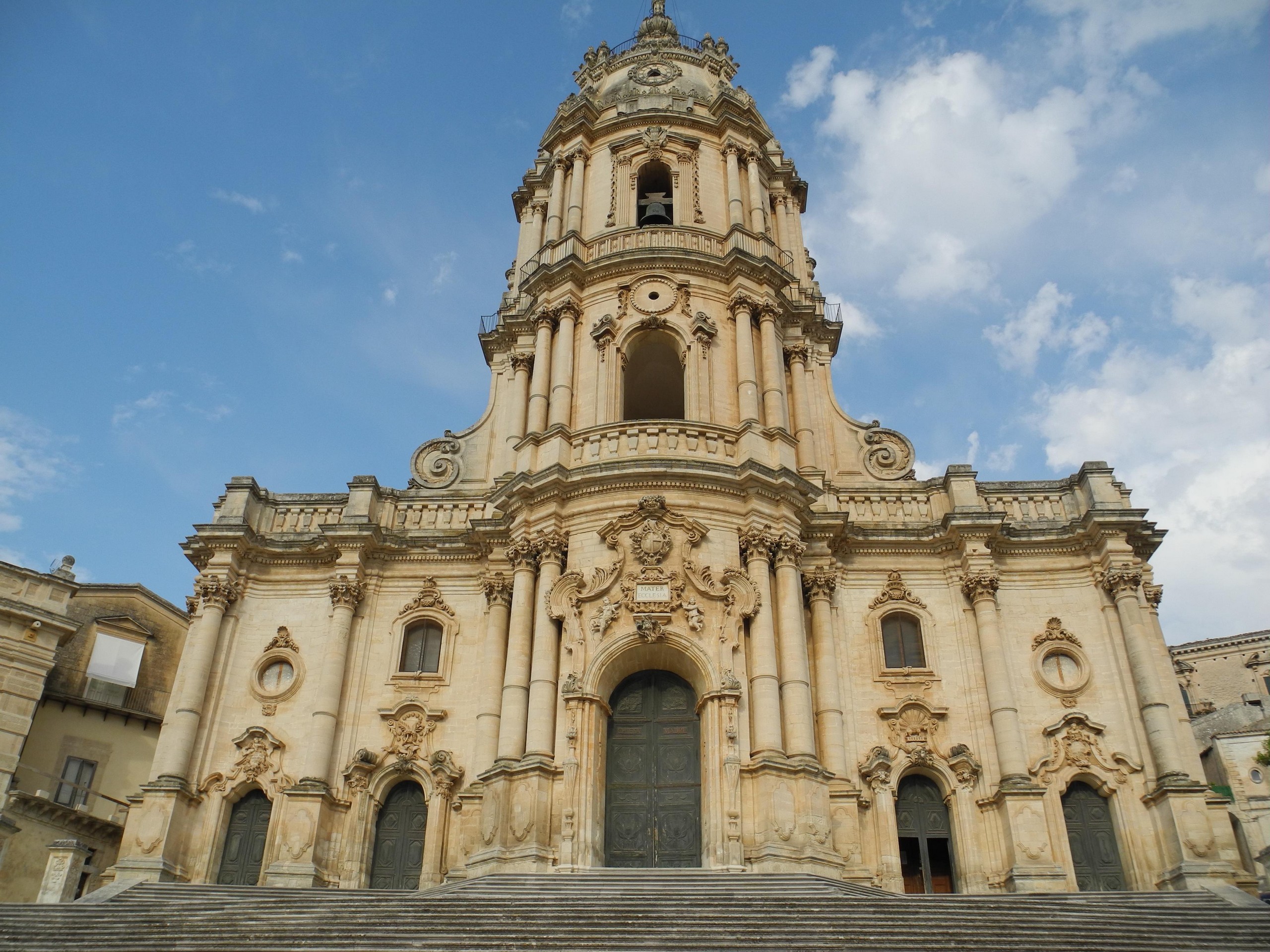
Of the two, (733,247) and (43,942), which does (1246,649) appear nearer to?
(733,247)

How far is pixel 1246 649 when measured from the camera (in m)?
55.1

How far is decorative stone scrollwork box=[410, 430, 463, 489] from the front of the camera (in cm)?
2828

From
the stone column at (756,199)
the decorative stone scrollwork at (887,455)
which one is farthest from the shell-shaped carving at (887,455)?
the stone column at (756,199)

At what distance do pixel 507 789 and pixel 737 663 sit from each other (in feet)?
18.0

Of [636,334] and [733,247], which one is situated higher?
[733,247]

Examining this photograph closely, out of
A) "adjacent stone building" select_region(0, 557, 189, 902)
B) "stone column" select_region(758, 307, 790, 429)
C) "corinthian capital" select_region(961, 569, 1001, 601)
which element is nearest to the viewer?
"corinthian capital" select_region(961, 569, 1001, 601)

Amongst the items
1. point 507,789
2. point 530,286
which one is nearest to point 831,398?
point 530,286

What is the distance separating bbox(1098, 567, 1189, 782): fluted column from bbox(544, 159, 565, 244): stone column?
1799 centimetres

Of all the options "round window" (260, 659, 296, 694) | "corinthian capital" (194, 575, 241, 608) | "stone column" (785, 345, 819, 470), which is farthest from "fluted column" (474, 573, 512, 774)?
"stone column" (785, 345, 819, 470)

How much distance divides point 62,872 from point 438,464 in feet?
43.7

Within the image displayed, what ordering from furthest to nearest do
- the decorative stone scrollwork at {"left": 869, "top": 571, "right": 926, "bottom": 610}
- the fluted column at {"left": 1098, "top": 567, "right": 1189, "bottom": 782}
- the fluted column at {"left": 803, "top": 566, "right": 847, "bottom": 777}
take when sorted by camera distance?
the decorative stone scrollwork at {"left": 869, "top": 571, "right": 926, "bottom": 610}, the fluted column at {"left": 803, "top": 566, "right": 847, "bottom": 777}, the fluted column at {"left": 1098, "top": 567, "right": 1189, "bottom": 782}

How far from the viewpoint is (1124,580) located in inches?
954

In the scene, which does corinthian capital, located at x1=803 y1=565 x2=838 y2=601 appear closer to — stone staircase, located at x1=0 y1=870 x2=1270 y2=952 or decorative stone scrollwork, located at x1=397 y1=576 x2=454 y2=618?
stone staircase, located at x1=0 y1=870 x2=1270 y2=952

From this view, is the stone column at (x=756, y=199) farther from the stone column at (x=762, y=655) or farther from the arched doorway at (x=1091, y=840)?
the arched doorway at (x=1091, y=840)
